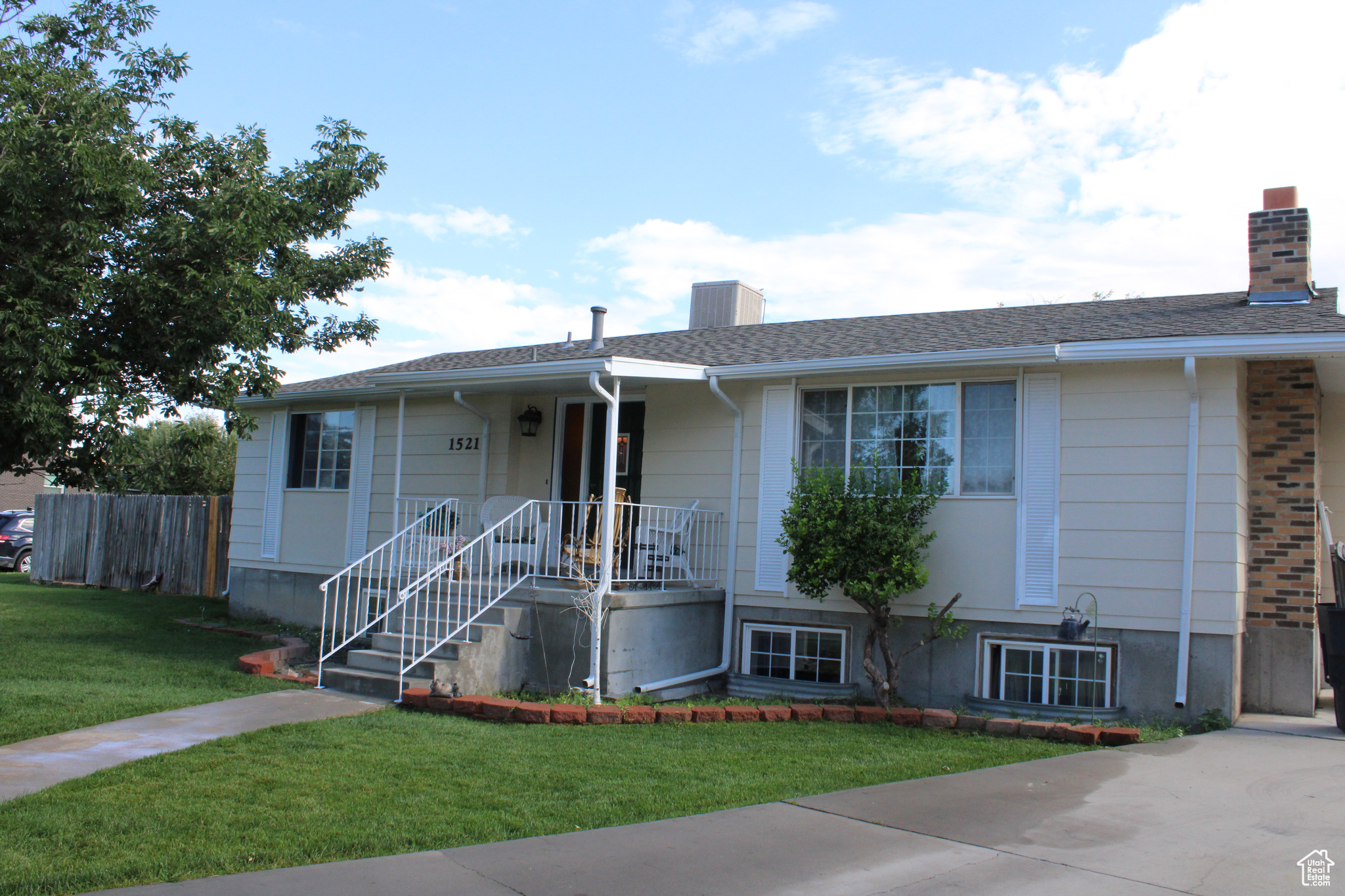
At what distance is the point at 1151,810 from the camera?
203 inches

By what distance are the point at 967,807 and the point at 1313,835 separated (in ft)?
5.39

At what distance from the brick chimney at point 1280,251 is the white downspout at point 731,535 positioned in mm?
5084

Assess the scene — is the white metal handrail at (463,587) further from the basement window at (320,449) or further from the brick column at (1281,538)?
the brick column at (1281,538)

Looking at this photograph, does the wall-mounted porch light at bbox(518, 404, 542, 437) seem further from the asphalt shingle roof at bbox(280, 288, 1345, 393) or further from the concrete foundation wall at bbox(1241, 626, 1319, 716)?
the concrete foundation wall at bbox(1241, 626, 1319, 716)

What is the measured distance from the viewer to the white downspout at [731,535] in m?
9.52

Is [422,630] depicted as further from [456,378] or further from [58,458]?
[58,458]

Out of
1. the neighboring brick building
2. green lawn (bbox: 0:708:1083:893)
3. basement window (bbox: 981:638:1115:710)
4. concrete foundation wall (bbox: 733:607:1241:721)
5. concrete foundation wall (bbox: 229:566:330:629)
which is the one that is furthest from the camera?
the neighboring brick building

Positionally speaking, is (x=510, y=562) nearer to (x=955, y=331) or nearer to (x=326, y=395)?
(x=326, y=395)

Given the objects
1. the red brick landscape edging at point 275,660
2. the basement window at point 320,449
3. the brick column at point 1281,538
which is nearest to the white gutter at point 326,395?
the basement window at point 320,449

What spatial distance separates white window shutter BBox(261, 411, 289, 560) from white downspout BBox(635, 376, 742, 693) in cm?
712

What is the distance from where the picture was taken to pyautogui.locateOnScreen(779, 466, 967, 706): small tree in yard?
8.09 meters

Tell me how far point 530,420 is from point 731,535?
308 cm

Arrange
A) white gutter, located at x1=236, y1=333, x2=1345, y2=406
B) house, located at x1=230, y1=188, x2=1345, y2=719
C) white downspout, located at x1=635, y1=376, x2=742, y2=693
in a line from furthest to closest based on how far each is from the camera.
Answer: white downspout, located at x1=635, y1=376, x2=742, y2=693, house, located at x1=230, y1=188, x2=1345, y2=719, white gutter, located at x1=236, y1=333, x2=1345, y2=406

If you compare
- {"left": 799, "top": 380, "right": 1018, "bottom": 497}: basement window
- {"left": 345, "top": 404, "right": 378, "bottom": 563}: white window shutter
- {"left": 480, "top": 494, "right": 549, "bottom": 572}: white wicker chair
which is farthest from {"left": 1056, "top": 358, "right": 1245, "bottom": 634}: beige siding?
{"left": 345, "top": 404, "right": 378, "bottom": 563}: white window shutter
